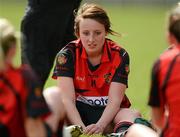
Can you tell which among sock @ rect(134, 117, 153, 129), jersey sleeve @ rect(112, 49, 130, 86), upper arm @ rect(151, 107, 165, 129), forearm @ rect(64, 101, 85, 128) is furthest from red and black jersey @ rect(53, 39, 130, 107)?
upper arm @ rect(151, 107, 165, 129)

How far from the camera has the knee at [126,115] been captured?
19.2 feet

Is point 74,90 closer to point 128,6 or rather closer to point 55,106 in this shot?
point 55,106

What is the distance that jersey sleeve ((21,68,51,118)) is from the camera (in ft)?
13.5

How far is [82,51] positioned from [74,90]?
29 centimetres

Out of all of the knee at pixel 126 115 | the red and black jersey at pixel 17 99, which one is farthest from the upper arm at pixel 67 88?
the red and black jersey at pixel 17 99

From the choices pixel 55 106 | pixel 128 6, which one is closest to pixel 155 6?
pixel 128 6

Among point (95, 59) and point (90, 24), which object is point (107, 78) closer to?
point (95, 59)

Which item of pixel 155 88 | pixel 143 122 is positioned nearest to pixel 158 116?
pixel 155 88

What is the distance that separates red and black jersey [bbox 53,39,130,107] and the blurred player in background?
71 centimetres

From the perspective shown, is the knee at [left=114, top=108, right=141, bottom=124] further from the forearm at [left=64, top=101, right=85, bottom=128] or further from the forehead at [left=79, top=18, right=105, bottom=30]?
the forehead at [left=79, top=18, right=105, bottom=30]

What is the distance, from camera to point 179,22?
4379 millimetres

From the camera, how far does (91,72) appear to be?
6.06m

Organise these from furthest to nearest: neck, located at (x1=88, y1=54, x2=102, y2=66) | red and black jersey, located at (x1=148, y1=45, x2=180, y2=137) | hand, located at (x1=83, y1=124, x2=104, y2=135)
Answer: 1. neck, located at (x1=88, y1=54, x2=102, y2=66)
2. hand, located at (x1=83, y1=124, x2=104, y2=135)
3. red and black jersey, located at (x1=148, y1=45, x2=180, y2=137)

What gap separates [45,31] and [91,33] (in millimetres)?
1074
